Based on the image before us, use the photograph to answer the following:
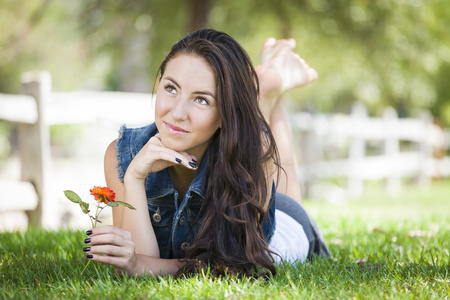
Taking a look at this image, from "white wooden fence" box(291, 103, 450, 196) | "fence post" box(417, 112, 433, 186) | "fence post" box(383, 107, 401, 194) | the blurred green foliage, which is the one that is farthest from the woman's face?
"fence post" box(417, 112, 433, 186)

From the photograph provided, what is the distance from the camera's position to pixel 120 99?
585 cm

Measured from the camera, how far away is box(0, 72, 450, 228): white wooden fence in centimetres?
454

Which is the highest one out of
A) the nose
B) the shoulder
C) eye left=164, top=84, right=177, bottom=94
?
eye left=164, top=84, right=177, bottom=94

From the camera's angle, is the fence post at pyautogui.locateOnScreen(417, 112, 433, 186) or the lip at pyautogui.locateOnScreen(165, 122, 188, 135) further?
the fence post at pyautogui.locateOnScreen(417, 112, 433, 186)

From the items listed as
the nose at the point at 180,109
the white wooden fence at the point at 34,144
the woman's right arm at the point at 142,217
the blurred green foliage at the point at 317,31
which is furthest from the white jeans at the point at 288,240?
the blurred green foliage at the point at 317,31

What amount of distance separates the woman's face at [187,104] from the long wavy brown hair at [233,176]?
38mm

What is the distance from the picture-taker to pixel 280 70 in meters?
3.38

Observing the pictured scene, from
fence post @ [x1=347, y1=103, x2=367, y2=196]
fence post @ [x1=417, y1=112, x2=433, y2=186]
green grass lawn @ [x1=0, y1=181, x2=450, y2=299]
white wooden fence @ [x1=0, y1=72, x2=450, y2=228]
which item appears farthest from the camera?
fence post @ [x1=417, y1=112, x2=433, y2=186]

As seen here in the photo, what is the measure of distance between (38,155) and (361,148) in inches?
262

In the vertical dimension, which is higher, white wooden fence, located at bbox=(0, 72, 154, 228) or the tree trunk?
the tree trunk

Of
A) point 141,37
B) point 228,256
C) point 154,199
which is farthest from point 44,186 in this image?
point 141,37

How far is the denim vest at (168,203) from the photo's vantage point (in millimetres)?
2229

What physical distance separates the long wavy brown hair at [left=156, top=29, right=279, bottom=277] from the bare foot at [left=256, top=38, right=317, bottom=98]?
1.07 meters

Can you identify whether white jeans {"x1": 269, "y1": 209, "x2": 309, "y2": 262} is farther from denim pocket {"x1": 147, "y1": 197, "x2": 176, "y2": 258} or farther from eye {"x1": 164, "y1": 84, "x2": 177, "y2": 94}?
eye {"x1": 164, "y1": 84, "x2": 177, "y2": 94}
